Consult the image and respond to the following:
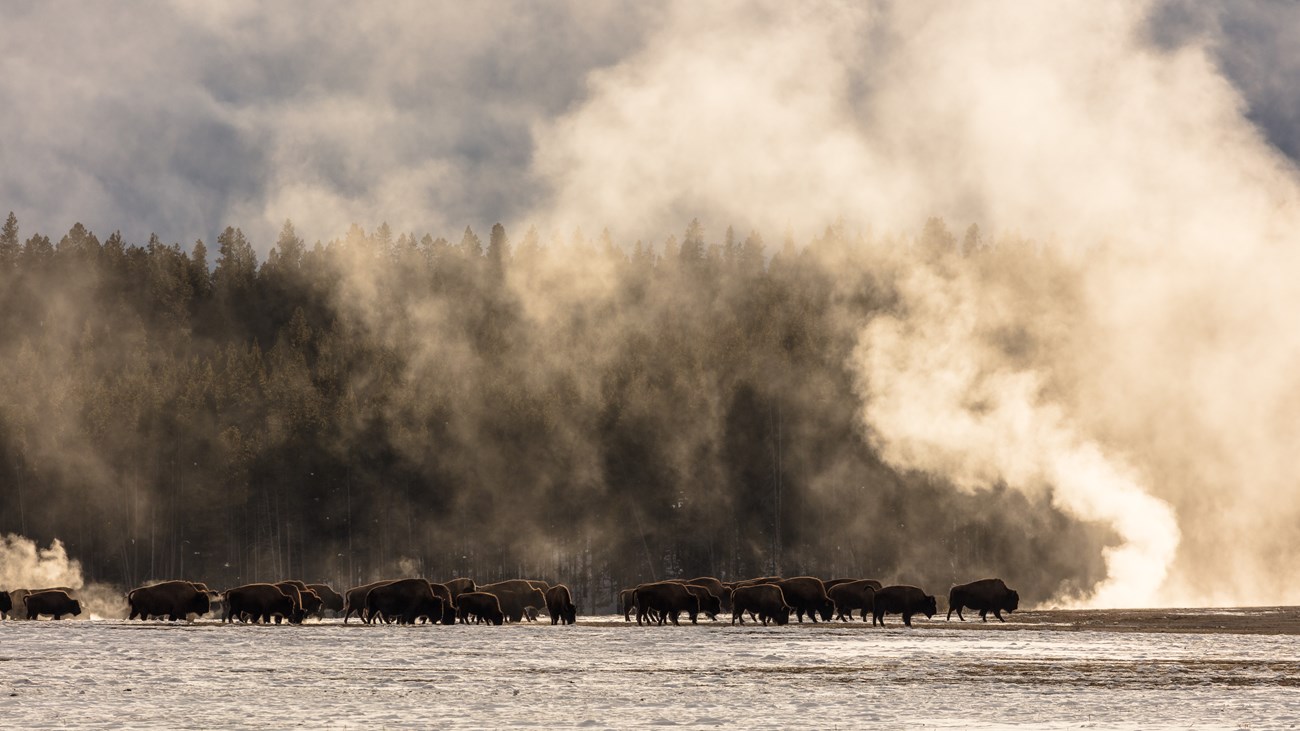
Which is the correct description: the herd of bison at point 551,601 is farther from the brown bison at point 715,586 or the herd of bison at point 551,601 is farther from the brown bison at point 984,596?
the brown bison at point 715,586

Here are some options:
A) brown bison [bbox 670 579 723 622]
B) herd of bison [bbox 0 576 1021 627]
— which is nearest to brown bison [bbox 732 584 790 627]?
herd of bison [bbox 0 576 1021 627]

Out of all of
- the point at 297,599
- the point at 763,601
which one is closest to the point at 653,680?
the point at 763,601

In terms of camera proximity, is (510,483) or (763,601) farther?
(510,483)

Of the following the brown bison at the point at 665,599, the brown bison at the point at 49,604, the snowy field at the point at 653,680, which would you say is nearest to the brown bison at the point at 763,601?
the brown bison at the point at 665,599

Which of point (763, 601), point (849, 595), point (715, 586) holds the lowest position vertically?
point (763, 601)

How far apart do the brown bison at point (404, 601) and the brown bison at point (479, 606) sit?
3.28ft

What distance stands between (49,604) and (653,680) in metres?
55.9

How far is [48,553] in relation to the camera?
13025cm

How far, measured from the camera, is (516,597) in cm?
6631

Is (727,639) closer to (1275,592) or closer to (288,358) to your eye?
(1275,592)

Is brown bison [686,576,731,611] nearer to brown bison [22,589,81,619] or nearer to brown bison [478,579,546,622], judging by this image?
brown bison [478,579,546,622]

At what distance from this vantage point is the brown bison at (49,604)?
73.1 meters

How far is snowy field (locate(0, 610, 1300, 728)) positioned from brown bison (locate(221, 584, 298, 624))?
14.2m

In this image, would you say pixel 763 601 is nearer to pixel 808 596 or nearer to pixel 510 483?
pixel 808 596
